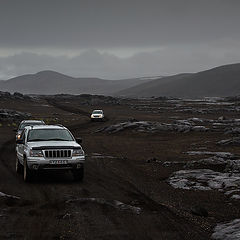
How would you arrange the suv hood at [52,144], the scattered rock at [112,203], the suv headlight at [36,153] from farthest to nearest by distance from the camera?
1. the suv hood at [52,144]
2. the suv headlight at [36,153]
3. the scattered rock at [112,203]

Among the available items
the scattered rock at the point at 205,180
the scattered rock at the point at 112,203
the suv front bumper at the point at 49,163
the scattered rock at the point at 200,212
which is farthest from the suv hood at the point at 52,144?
the scattered rock at the point at 200,212

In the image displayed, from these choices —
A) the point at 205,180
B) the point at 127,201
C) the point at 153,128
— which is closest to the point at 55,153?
the point at 127,201

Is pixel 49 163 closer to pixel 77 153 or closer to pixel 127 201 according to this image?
pixel 77 153

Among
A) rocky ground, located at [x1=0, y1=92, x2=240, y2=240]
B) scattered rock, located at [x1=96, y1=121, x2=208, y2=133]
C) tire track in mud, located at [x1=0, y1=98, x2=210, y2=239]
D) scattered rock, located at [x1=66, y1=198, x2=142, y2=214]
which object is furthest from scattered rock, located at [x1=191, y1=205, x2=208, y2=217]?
scattered rock, located at [x1=96, y1=121, x2=208, y2=133]

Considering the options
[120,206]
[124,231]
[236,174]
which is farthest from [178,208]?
[236,174]

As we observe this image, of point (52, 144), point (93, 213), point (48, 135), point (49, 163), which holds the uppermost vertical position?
point (48, 135)

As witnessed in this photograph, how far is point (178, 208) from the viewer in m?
11.7

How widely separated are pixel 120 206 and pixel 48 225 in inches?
101

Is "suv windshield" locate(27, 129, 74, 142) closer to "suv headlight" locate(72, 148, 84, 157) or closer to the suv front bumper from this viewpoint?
"suv headlight" locate(72, 148, 84, 157)

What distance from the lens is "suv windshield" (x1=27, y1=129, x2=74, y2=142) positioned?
16656mm

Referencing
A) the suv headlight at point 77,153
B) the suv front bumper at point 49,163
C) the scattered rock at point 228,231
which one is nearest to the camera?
the scattered rock at point 228,231

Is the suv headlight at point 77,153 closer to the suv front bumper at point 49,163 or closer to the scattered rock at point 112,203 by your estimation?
the suv front bumper at point 49,163

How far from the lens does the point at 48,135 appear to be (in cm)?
1694

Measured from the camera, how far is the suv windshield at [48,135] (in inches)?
656
